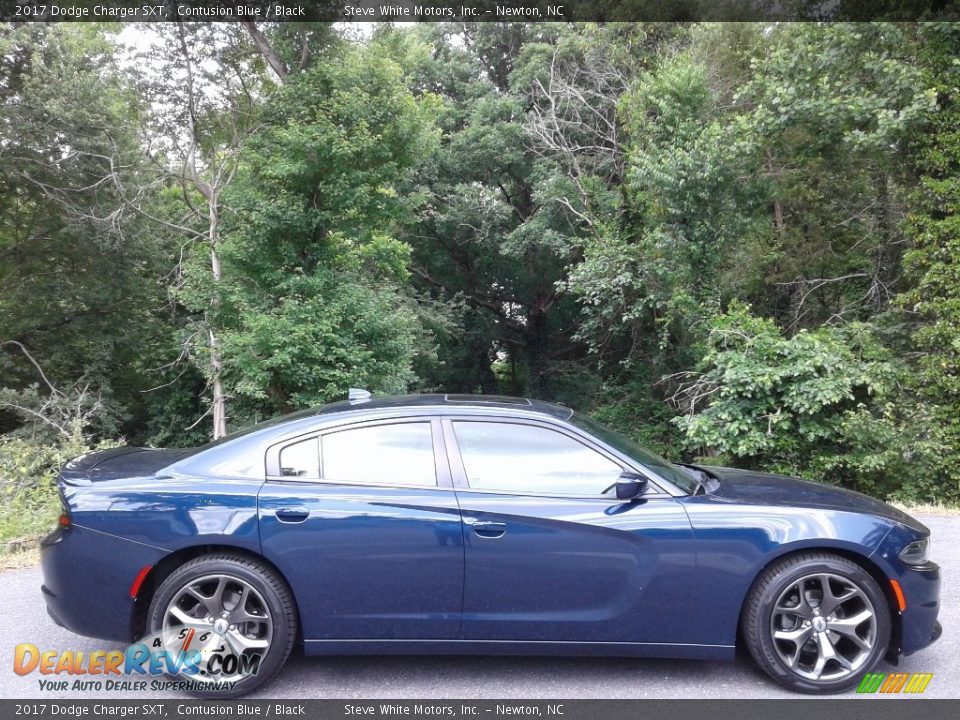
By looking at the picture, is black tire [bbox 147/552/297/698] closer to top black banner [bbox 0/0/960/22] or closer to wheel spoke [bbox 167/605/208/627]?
wheel spoke [bbox 167/605/208/627]

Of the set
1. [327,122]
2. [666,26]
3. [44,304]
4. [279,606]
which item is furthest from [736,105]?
[44,304]

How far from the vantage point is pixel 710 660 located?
3543 millimetres

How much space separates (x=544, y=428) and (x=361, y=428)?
99cm

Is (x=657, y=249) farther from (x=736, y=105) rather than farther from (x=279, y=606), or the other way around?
(x=279, y=606)

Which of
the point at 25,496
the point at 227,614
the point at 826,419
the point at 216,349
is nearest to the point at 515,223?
the point at 216,349

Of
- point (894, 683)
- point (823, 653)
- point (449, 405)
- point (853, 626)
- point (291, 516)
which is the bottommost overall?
point (894, 683)

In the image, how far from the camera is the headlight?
3.42 meters

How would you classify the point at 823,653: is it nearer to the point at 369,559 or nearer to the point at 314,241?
the point at 369,559

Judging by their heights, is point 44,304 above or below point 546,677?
above

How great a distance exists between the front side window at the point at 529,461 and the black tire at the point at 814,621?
0.96 meters

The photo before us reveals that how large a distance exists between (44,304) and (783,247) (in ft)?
61.2

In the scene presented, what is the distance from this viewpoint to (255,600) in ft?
11.2

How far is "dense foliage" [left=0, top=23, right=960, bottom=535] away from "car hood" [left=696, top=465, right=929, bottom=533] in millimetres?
6190

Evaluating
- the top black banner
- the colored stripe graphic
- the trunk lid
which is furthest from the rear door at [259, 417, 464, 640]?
the top black banner
